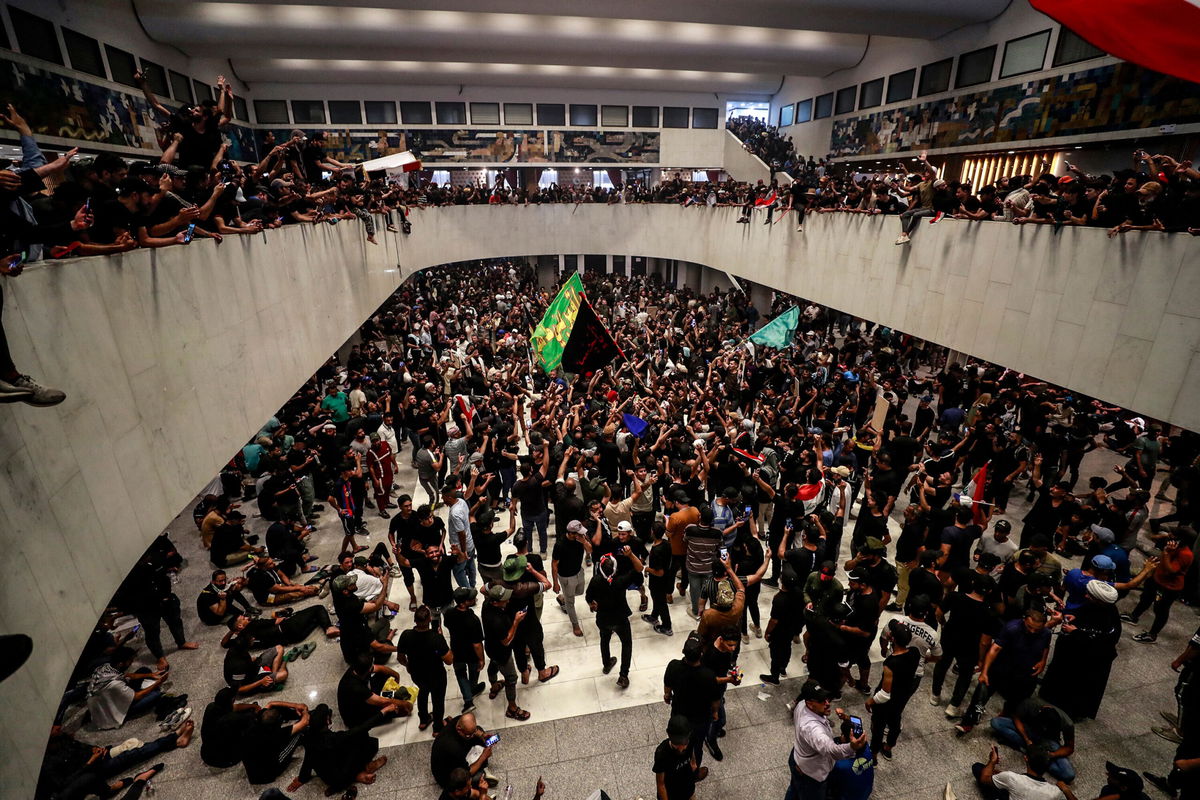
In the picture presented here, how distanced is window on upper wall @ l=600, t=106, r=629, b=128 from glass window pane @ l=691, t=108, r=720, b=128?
12.5 ft

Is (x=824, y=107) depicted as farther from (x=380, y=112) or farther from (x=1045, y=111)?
(x=380, y=112)

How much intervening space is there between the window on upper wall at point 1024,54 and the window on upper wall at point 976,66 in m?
0.45

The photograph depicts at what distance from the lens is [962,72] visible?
16.9 meters

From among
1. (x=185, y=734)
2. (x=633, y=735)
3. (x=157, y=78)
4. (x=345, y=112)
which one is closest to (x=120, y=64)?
(x=157, y=78)

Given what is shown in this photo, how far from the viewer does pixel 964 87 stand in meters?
16.8

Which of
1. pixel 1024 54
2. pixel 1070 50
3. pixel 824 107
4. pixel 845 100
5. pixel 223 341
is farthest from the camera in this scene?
pixel 824 107

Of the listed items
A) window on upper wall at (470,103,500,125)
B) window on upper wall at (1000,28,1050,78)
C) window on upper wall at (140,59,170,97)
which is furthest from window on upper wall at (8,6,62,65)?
window on upper wall at (1000,28,1050,78)

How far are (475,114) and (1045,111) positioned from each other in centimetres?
2451

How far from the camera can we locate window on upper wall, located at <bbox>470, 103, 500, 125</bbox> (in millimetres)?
29250

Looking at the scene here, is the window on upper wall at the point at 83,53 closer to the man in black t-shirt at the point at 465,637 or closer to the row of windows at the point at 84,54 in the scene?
the row of windows at the point at 84,54

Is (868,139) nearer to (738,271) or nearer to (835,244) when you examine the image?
(738,271)

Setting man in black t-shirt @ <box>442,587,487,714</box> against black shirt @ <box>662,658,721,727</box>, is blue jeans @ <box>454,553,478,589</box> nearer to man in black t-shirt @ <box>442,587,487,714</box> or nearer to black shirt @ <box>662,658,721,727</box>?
man in black t-shirt @ <box>442,587,487,714</box>

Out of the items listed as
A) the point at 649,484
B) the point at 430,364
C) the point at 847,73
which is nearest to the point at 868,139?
the point at 847,73

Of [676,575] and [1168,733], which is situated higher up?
[676,575]
